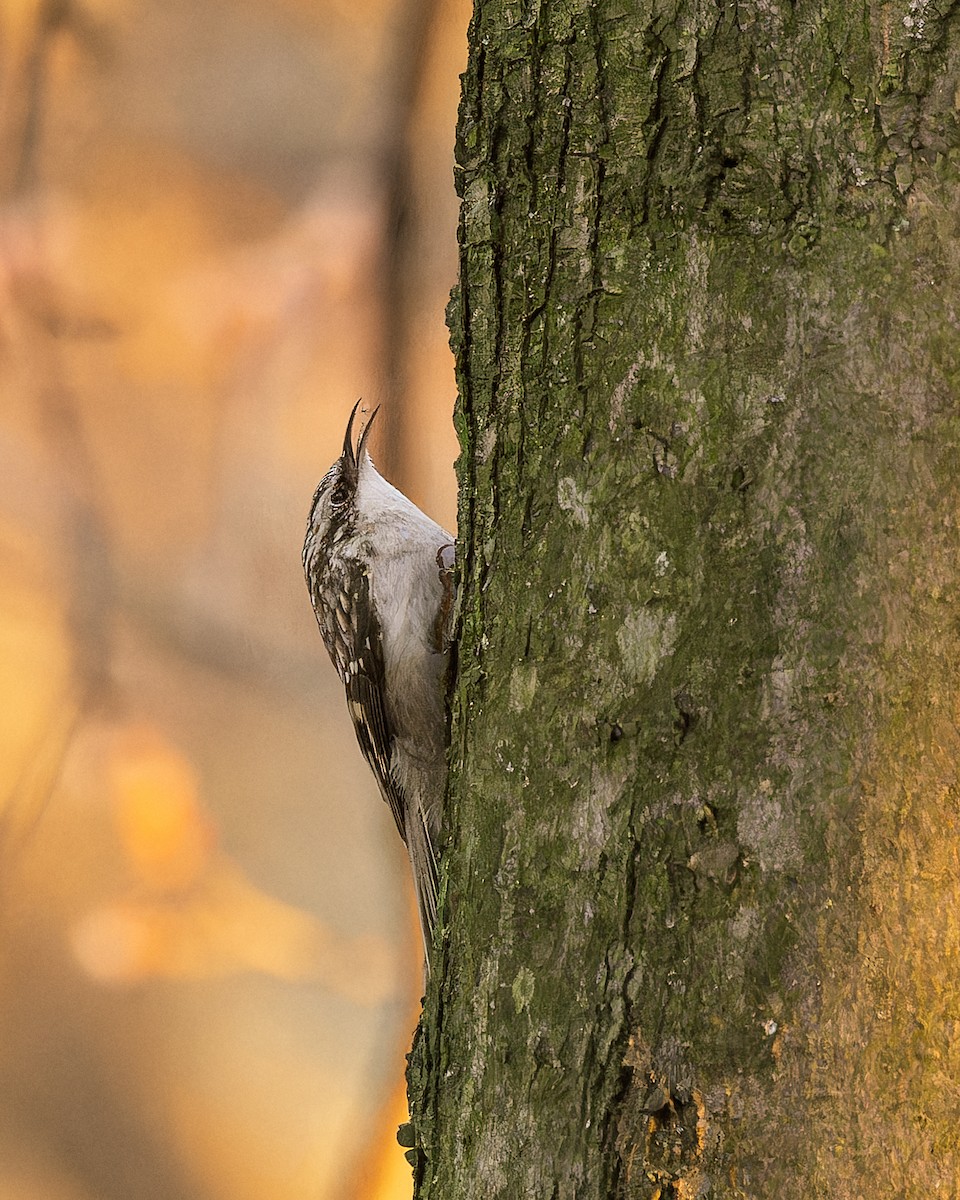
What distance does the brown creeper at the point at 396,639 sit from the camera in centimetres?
189

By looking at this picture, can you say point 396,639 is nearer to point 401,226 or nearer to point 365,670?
point 365,670

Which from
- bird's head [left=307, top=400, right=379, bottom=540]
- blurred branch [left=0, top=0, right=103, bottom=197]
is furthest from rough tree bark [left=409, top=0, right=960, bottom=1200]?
blurred branch [left=0, top=0, right=103, bottom=197]

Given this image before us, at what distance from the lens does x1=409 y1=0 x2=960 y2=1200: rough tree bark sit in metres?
0.85

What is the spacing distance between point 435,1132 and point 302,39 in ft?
7.31

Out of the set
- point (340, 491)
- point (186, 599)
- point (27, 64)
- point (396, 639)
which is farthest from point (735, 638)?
point (27, 64)

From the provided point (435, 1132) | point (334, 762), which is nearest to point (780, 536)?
point (435, 1132)

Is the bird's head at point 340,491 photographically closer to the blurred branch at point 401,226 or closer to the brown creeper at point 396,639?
the brown creeper at point 396,639

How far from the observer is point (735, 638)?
90cm

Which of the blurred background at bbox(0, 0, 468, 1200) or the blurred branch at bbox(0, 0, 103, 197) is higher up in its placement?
the blurred branch at bbox(0, 0, 103, 197)

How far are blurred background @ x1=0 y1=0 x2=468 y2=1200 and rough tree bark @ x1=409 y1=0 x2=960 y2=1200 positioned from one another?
4.73 feet

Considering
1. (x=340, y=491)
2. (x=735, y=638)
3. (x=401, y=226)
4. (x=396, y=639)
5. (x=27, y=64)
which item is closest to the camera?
(x=735, y=638)

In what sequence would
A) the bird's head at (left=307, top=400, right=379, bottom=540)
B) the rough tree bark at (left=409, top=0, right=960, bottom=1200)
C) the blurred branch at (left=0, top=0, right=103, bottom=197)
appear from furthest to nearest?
the blurred branch at (left=0, top=0, right=103, bottom=197)
the bird's head at (left=307, top=400, right=379, bottom=540)
the rough tree bark at (left=409, top=0, right=960, bottom=1200)

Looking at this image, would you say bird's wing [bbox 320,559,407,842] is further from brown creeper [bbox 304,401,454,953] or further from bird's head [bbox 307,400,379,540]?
bird's head [bbox 307,400,379,540]

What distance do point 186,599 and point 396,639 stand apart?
2.29ft
